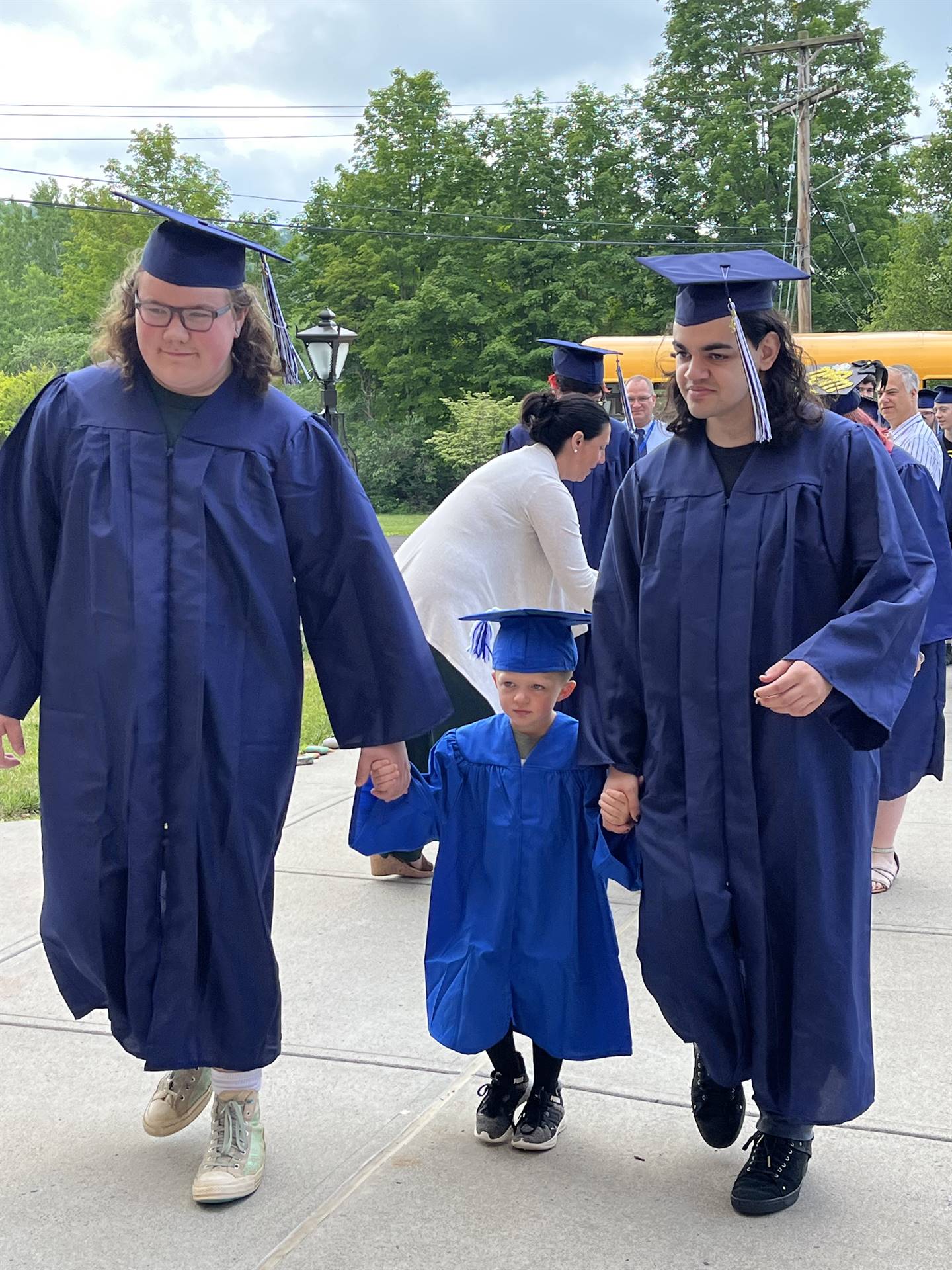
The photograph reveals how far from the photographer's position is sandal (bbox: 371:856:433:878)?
5.13m

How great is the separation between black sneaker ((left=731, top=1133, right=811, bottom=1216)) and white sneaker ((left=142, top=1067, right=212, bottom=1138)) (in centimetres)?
118

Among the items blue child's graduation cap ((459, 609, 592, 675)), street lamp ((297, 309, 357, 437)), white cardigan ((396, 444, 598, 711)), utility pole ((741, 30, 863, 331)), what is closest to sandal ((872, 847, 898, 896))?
white cardigan ((396, 444, 598, 711))

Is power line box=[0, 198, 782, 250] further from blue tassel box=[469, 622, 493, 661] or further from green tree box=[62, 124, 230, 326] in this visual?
blue tassel box=[469, 622, 493, 661]

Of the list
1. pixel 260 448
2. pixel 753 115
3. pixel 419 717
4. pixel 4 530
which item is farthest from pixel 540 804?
pixel 753 115

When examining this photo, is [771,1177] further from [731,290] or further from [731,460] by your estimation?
[731,290]

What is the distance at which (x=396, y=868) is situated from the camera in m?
5.14

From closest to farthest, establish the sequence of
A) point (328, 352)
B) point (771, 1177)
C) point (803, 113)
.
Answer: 1. point (771, 1177)
2. point (328, 352)
3. point (803, 113)

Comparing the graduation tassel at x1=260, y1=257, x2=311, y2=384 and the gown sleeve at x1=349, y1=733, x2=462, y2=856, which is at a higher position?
the graduation tassel at x1=260, y1=257, x2=311, y2=384

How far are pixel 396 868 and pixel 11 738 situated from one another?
234cm

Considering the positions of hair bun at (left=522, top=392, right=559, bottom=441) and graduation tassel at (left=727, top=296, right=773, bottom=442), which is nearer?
graduation tassel at (left=727, top=296, right=773, bottom=442)

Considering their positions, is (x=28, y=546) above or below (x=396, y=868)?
above

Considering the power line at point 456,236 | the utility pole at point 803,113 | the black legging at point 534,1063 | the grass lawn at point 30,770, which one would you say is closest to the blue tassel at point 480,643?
the grass lawn at point 30,770

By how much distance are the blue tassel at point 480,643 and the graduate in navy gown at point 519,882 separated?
176 cm

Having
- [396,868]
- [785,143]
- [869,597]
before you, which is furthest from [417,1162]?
[785,143]
